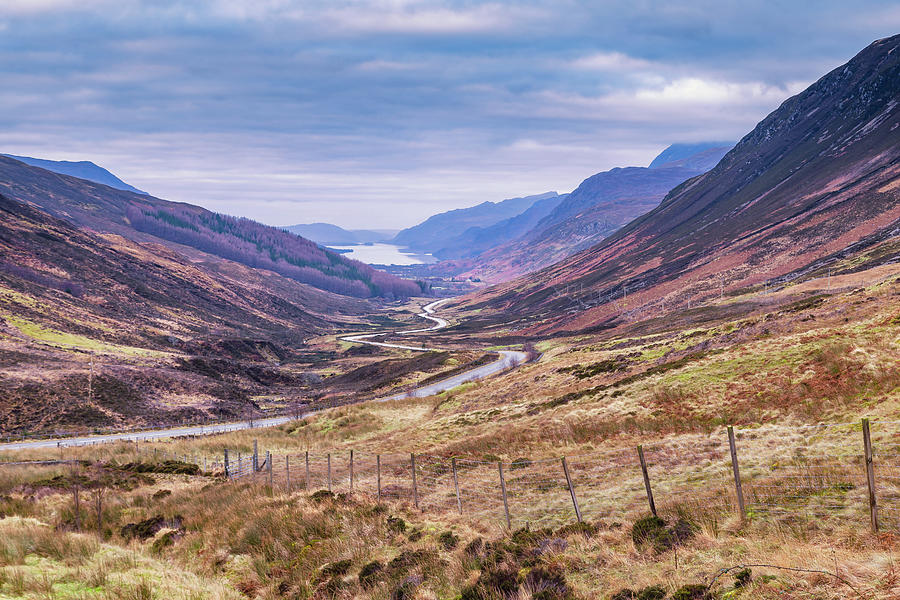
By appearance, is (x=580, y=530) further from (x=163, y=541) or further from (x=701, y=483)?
(x=163, y=541)

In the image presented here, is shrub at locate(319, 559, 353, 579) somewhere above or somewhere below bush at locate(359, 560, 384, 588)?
below

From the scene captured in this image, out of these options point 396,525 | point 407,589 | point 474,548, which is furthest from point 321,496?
point 407,589

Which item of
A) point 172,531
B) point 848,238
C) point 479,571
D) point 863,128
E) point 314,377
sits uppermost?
point 863,128

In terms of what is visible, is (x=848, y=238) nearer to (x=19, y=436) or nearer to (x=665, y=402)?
(x=665, y=402)

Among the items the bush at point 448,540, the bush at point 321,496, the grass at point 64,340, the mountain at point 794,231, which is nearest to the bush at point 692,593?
the bush at point 448,540

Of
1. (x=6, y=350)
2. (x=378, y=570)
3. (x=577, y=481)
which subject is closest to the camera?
(x=378, y=570)

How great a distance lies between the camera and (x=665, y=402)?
103ft

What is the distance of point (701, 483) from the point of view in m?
15.4

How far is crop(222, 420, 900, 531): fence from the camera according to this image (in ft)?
37.8

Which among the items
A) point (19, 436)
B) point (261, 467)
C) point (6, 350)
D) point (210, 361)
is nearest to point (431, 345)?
point (210, 361)

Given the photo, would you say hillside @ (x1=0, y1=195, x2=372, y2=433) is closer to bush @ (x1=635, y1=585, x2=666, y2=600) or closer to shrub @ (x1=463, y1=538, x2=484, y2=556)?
shrub @ (x1=463, y1=538, x2=484, y2=556)

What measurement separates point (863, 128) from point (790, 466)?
205 m

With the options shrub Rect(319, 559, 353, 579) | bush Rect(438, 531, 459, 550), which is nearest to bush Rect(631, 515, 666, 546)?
bush Rect(438, 531, 459, 550)

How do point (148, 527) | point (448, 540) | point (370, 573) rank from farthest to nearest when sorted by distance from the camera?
point (148, 527)
point (448, 540)
point (370, 573)
